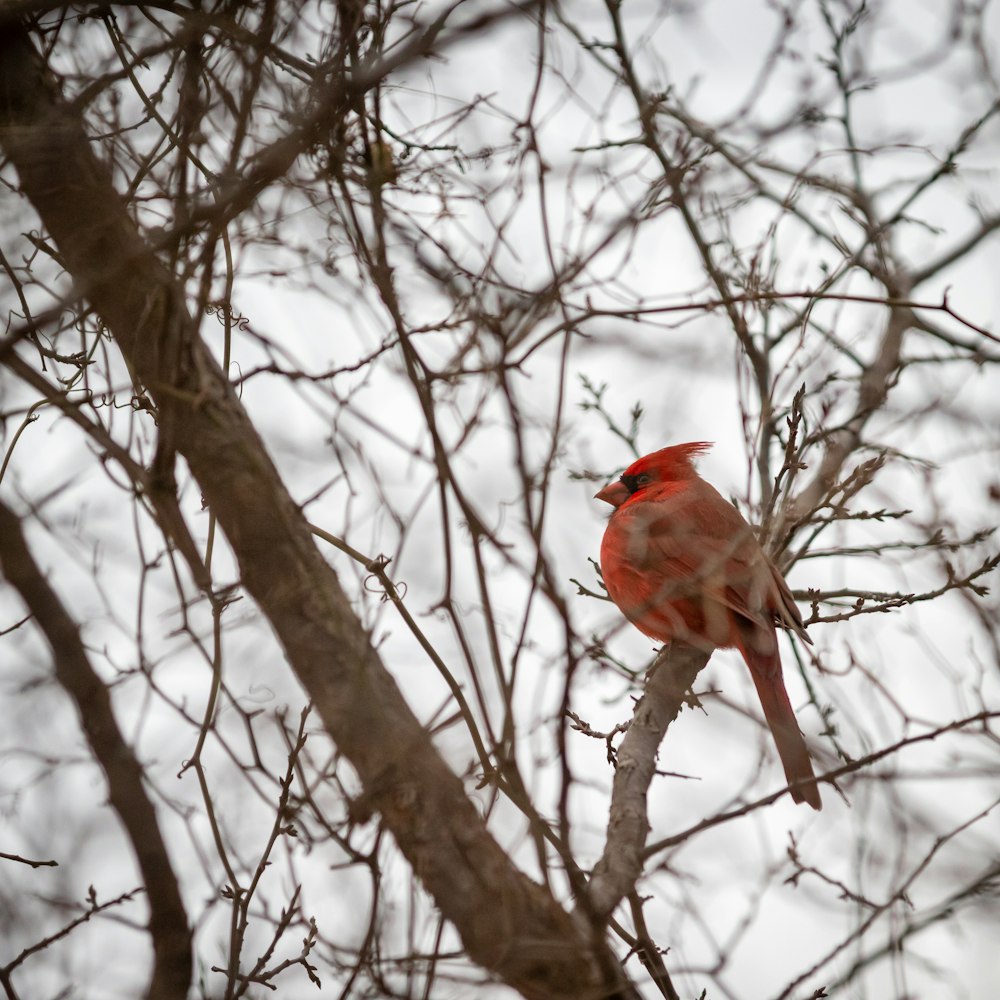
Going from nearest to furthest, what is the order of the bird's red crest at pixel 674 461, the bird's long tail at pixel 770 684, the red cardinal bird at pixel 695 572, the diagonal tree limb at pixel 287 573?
the diagonal tree limb at pixel 287 573
the red cardinal bird at pixel 695 572
the bird's long tail at pixel 770 684
the bird's red crest at pixel 674 461

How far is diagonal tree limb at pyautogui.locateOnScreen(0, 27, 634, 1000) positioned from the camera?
168cm

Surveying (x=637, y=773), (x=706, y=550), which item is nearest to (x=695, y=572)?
(x=706, y=550)

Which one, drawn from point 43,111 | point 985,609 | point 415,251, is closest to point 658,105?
point 415,251

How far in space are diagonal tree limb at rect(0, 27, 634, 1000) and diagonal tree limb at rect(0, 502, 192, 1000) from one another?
42 cm

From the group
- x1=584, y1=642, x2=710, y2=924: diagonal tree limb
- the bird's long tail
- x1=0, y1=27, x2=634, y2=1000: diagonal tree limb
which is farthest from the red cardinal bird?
x1=0, y1=27, x2=634, y2=1000: diagonal tree limb

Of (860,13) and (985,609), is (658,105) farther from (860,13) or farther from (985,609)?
(860,13)

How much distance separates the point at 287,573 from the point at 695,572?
2463 millimetres

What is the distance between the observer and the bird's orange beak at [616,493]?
5.45m

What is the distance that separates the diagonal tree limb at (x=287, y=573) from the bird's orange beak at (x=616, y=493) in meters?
3.51

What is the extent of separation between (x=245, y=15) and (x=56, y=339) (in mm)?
1139

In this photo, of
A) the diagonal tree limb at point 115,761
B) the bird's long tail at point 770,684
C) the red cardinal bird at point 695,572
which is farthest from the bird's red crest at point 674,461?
the diagonal tree limb at point 115,761

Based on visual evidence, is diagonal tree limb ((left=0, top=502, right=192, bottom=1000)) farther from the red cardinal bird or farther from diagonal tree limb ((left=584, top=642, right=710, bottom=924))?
the red cardinal bird

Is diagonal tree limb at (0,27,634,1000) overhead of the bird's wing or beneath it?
beneath

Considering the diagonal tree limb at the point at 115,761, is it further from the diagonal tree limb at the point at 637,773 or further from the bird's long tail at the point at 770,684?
the bird's long tail at the point at 770,684
